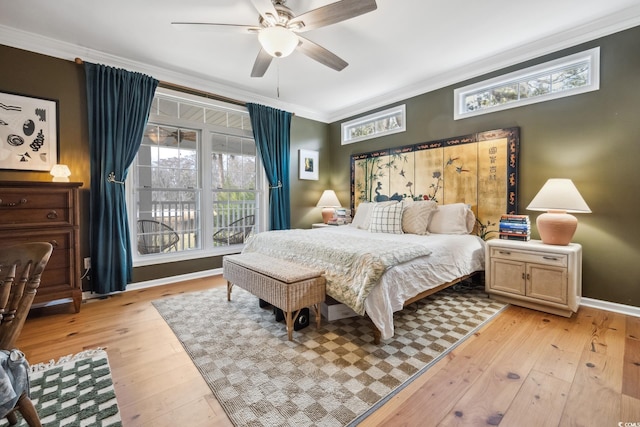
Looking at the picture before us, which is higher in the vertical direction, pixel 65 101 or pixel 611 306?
pixel 65 101

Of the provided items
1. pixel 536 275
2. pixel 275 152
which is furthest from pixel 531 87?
pixel 275 152

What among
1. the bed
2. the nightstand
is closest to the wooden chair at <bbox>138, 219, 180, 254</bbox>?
the bed

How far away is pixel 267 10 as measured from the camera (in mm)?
2027

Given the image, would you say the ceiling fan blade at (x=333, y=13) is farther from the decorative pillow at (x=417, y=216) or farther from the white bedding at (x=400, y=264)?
the decorative pillow at (x=417, y=216)

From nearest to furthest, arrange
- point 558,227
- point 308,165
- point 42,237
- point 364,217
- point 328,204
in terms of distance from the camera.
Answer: point 42,237 < point 558,227 < point 364,217 < point 328,204 < point 308,165

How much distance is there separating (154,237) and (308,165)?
9.10ft

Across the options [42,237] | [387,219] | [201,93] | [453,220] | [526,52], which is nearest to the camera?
[42,237]

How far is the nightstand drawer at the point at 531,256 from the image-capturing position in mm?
2494

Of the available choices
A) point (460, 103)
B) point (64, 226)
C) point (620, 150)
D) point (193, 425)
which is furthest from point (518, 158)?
point (64, 226)

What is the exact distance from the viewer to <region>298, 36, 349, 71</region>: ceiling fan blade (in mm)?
2400

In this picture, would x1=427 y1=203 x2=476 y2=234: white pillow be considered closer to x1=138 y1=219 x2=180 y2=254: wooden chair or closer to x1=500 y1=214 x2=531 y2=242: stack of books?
x1=500 y1=214 x2=531 y2=242: stack of books

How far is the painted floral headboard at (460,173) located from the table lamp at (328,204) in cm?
67

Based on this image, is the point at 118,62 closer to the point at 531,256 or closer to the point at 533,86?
the point at 533,86

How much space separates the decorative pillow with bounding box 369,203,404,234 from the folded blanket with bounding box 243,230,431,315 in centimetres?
80
